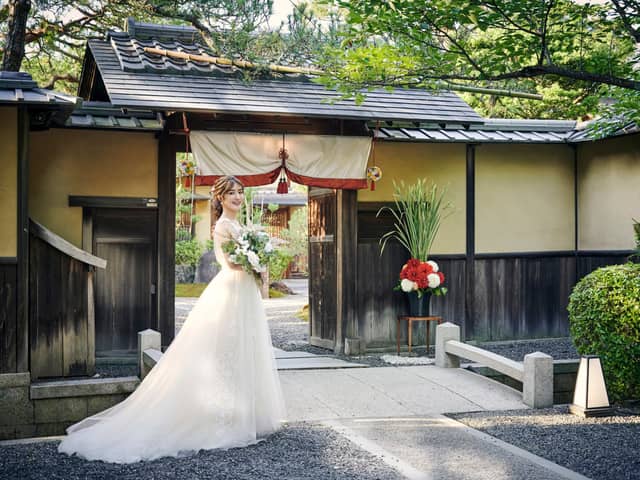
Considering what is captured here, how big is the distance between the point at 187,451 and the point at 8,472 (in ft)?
4.04

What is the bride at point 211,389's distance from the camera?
5520mm

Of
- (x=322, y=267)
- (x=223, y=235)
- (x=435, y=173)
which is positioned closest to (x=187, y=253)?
(x=322, y=267)

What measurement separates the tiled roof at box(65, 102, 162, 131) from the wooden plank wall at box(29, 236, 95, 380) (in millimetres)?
1617

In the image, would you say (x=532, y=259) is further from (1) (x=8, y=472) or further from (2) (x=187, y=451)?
(1) (x=8, y=472)

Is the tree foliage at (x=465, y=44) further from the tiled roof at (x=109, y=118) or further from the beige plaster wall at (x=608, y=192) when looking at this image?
the beige plaster wall at (x=608, y=192)

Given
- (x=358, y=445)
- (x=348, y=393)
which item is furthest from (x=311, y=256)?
(x=358, y=445)

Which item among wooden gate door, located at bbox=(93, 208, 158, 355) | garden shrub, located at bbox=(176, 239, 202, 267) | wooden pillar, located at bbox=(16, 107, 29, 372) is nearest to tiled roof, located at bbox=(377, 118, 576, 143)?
wooden gate door, located at bbox=(93, 208, 158, 355)

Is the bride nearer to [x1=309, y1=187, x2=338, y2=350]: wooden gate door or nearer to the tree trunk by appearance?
[x1=309, y1=187, x2=338, y2=350]: wooden gate door

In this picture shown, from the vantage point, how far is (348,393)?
24.3ft

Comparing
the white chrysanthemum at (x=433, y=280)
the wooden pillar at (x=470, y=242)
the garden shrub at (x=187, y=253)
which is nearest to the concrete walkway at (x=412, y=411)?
the white chrysanthemum at (x=433, y=280)

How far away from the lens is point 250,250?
232 inches

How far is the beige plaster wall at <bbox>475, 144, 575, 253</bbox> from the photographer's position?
35.4 feet

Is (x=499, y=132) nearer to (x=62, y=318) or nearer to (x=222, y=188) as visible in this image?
(x=222, y=188)

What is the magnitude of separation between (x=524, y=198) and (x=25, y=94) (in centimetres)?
724
